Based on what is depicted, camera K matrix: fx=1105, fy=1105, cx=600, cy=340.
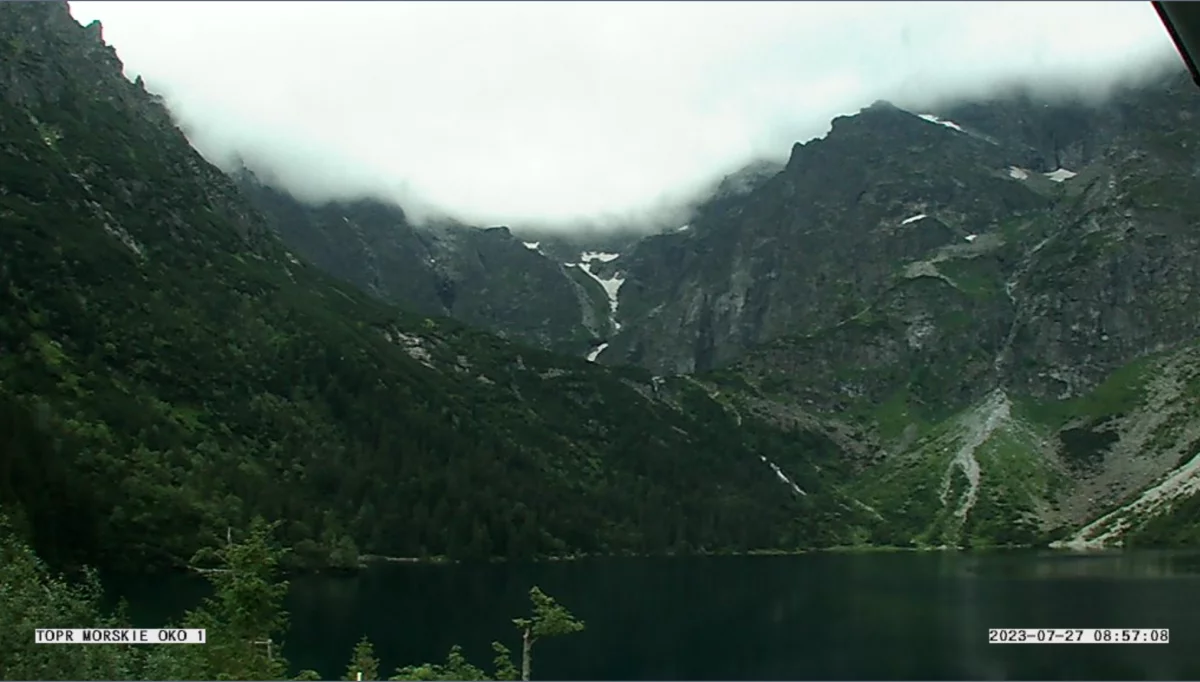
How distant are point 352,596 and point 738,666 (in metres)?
59.2

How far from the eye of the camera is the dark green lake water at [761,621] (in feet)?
270

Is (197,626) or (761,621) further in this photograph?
(761,621)

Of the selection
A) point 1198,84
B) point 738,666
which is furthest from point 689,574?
point 1198,84

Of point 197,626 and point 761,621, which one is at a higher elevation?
point 761,621

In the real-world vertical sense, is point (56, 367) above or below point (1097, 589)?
above

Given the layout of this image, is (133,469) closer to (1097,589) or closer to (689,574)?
(689,574)

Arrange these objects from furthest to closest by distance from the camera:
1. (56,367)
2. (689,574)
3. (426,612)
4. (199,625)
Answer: (689,574), (56,367), (426,612), (199,625)

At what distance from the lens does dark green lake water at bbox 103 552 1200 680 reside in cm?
8244

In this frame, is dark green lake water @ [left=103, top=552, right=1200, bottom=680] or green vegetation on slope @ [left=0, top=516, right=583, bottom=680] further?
dark green lake water @ [left=103, top=552, right=1200, bottom=680]

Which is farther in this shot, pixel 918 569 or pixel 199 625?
pixel 918 569

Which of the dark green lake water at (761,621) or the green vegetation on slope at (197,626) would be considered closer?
the green vegetation on slope at (197,626)

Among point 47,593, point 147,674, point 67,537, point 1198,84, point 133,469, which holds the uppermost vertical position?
point 133,469

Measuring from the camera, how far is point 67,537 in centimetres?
10725

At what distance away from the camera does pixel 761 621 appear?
4528 inches
